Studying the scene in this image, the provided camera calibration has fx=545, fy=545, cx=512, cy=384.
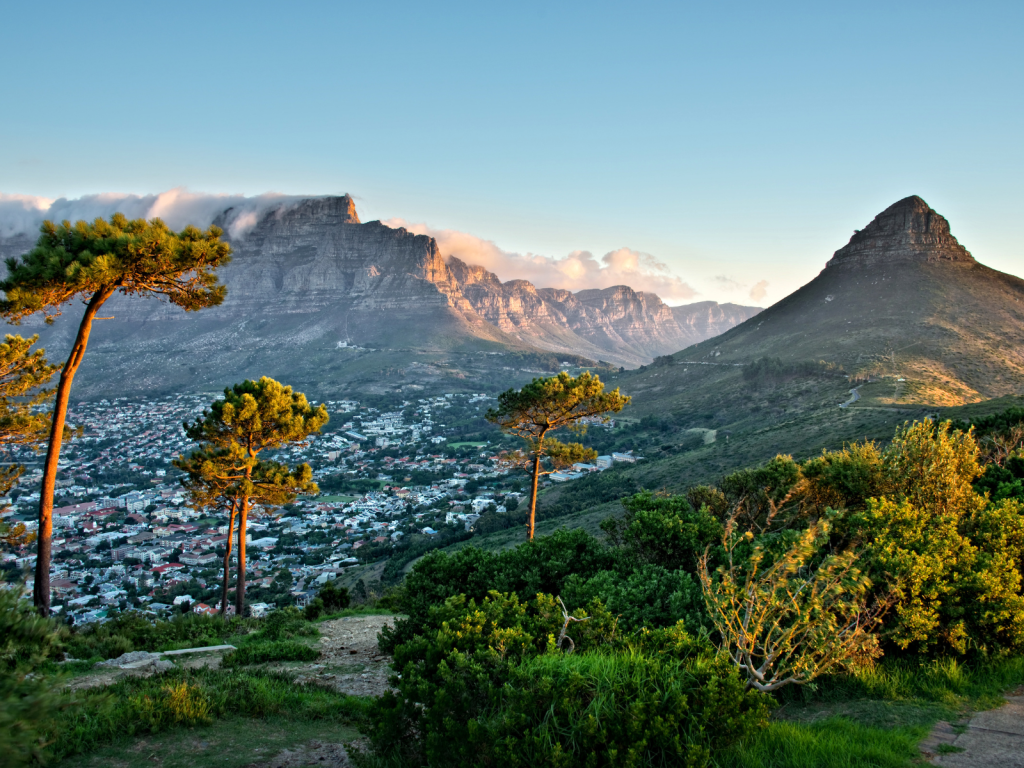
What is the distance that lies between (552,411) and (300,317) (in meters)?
145

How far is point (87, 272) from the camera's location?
29.2 ft

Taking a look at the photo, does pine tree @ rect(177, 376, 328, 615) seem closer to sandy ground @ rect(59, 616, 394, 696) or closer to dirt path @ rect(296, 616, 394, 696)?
dirt path @ rect(296, 616, 394, 696)

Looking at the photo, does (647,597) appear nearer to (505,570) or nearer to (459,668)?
(505,570)

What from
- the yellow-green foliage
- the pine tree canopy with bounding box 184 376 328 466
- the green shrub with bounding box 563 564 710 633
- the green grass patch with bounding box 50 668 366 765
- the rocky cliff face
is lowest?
the green grass patch with bounding box 50 668 366 765

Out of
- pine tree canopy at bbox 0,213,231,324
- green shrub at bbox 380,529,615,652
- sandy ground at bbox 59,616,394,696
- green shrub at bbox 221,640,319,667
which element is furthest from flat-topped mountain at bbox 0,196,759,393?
green shrub at bbox 380,529,615,652

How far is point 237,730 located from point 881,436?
29.0 metres

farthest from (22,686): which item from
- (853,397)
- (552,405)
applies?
(853,397)

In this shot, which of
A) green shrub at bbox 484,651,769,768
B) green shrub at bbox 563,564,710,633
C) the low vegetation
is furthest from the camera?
green shrub at bbox 563,564,710,633

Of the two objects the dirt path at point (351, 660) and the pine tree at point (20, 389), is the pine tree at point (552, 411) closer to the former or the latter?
the dirt path at point (351, 660)

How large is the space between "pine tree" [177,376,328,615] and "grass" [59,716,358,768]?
956cm

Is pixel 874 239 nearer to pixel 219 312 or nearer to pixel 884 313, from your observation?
pixel 884 313

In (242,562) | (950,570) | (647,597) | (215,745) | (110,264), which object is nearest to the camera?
(215,745)

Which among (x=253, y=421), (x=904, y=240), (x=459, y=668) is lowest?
(x=459, y=668)

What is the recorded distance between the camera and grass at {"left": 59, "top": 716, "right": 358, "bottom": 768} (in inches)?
203
